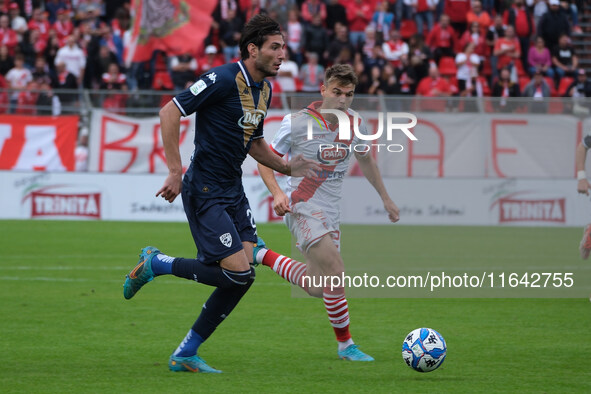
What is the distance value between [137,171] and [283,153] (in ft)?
37.5

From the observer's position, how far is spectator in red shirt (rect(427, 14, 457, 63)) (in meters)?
22.6

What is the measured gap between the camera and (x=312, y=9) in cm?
2316

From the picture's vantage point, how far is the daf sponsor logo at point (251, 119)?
6.34 m

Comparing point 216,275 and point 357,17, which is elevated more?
point 357,17

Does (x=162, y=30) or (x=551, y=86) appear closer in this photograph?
(x=162, y=30)

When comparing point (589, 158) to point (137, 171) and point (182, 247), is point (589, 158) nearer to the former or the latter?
point (182, 247)

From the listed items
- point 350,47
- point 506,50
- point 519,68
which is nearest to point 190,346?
point 350,47

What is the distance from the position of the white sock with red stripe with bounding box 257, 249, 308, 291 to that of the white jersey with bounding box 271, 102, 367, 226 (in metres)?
0.55

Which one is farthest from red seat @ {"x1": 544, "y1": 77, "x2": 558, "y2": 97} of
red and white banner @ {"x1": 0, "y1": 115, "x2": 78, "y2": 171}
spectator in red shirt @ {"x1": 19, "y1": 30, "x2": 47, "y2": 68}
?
spectator in red shirt @ {"x1": 19, "y1": 30, "x2": 47, "y2": 68}

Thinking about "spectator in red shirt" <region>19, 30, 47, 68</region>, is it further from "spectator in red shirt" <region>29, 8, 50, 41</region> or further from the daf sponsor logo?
the daf sponsor logo

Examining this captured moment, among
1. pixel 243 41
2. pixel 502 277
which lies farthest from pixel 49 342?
pixel 502 277

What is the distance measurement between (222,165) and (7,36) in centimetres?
1674

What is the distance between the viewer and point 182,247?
562 inches

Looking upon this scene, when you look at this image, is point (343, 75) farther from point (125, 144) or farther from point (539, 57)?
point (539, 57)
